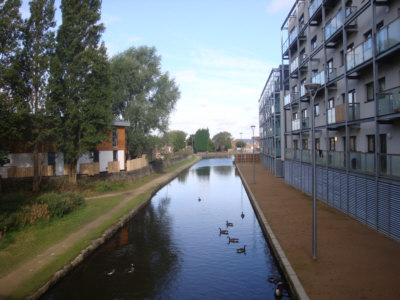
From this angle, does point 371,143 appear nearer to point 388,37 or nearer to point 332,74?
point 332,74

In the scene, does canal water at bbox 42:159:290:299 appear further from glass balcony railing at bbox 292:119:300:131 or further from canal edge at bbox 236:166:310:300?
glass balcony railing at bbox 292:119:300:131

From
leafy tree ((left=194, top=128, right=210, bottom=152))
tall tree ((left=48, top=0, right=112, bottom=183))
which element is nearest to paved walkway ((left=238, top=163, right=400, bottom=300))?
tall tree ((left=48, top=0, right=112, bottom=183))

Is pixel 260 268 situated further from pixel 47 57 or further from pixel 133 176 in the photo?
pixel 133 176

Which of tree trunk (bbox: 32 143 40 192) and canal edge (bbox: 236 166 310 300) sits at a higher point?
tree trunk (bbox: 32 143 40 192)

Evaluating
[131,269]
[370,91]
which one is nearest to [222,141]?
[370,91]

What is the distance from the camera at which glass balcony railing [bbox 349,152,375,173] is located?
15.3 metres

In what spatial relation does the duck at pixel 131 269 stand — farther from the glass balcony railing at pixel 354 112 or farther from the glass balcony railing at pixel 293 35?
the glass balcony railing at pixel 293 35

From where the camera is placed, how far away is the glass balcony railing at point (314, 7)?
23.2m

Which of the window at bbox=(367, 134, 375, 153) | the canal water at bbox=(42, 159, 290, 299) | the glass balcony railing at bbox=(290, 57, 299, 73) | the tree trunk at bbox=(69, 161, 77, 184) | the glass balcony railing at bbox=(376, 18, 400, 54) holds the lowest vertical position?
the canal water at bbox=(42, 159, 290, 299)

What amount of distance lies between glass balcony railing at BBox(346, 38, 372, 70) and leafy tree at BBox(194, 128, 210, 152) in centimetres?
12322

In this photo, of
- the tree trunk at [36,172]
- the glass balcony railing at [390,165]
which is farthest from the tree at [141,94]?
the glass balcony railing at [390,165]

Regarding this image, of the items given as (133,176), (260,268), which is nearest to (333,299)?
(260,268)

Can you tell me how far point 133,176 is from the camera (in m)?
36.5

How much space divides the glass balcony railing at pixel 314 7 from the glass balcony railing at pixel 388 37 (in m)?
9.89
